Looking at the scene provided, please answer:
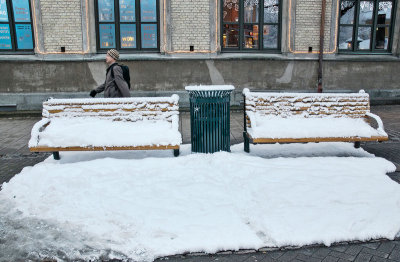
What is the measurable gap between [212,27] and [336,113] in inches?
217

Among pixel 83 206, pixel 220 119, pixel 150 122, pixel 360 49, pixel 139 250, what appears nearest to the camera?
pixel 139 250

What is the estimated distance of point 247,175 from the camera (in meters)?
4.84

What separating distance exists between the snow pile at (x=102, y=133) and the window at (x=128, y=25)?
554cm

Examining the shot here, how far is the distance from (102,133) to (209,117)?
172 centimetres

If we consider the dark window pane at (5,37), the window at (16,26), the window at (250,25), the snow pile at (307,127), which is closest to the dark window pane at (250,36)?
the window at (250,25)

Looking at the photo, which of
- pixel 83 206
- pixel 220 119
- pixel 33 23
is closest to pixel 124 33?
pixel 33 23

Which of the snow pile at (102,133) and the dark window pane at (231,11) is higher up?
the dark window pane at (231,11)

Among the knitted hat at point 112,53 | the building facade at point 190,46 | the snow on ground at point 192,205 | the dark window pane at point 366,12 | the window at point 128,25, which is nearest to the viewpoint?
the snow on ground at point 192,205

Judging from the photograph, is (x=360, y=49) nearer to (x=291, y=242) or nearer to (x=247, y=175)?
(x=247, y=175)

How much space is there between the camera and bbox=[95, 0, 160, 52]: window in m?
10.6

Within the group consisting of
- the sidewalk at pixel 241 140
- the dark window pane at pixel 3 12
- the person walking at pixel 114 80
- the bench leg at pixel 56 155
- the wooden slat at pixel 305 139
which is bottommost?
the sidewalk at pixel 241 140

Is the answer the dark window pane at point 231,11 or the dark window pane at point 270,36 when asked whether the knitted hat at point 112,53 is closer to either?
the dark window pane at point 231,11

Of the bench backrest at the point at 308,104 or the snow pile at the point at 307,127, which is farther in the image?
the bench backrest at the point at 308,104

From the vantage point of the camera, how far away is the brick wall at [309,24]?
1073cm
